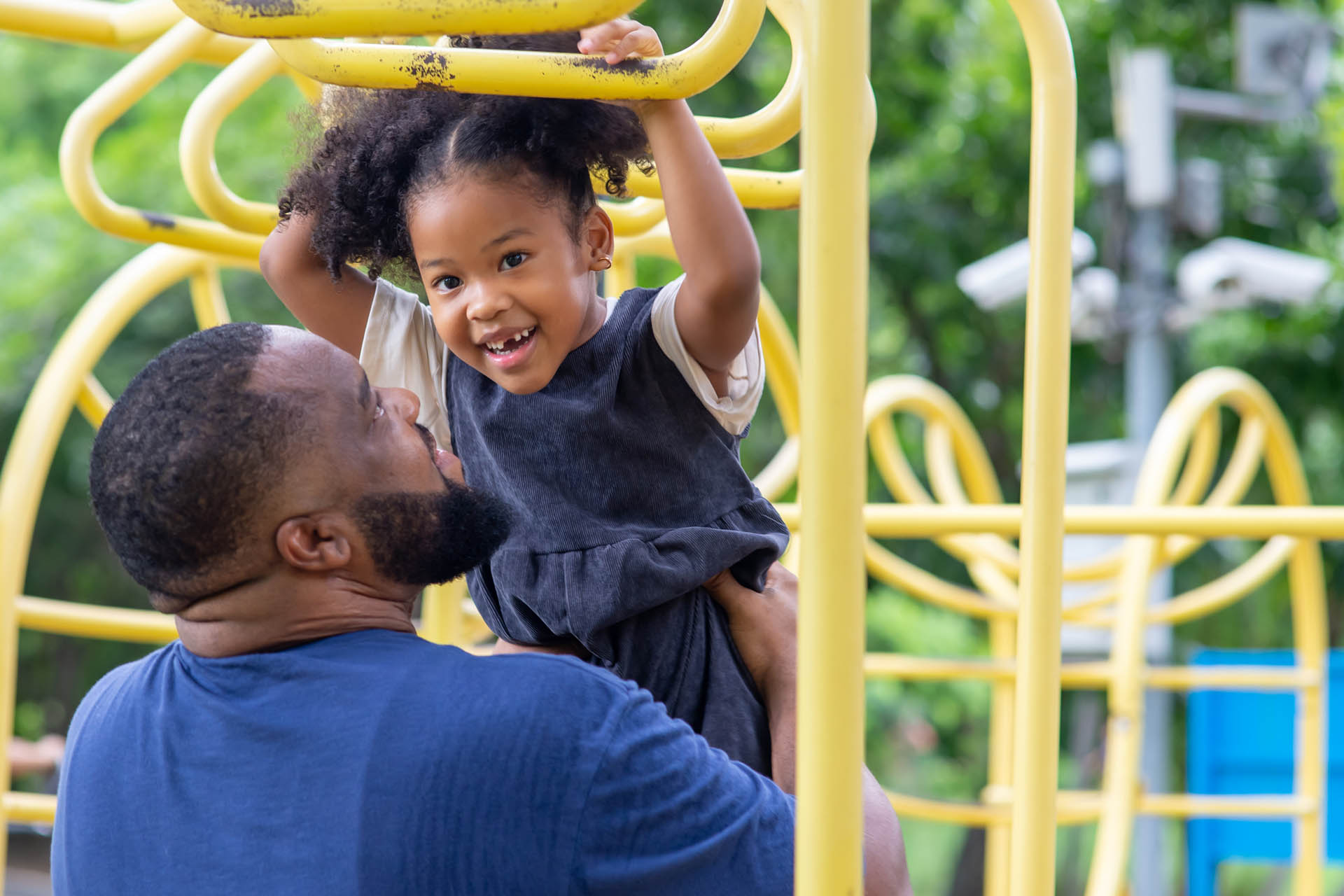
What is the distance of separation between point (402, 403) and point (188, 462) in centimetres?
22

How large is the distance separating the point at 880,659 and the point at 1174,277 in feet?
15.8

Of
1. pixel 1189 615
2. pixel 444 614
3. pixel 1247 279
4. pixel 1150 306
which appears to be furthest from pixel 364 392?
pixel 1150 306

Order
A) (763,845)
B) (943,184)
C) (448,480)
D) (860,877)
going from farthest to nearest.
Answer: (943,184)
(448,480)
(763,845)
(860,877)

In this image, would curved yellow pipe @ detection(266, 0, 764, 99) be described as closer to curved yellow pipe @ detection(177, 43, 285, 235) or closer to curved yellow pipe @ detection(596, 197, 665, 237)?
curved yellow pipe @ detection(177, 43, 285, 235)

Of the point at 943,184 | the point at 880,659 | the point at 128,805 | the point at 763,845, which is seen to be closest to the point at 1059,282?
the point at 763,845

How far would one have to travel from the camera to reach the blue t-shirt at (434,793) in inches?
42.4

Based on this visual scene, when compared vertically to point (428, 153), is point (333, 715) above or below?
below

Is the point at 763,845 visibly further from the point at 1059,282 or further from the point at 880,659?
the point at 880,659

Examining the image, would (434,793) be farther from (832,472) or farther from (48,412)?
(48,412)

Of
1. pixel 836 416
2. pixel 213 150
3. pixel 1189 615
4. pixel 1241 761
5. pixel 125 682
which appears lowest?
pixel 1241 761

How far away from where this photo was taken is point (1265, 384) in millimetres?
7430

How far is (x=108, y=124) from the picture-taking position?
1.83 meters

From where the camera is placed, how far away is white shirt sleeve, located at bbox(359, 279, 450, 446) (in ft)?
4.91

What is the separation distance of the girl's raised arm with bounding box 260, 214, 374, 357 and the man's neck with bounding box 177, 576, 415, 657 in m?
0.39
